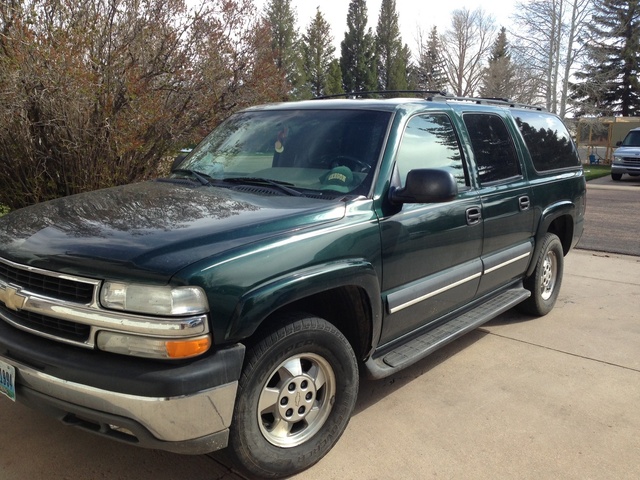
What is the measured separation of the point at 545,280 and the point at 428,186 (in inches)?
114

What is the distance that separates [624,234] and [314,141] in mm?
8249

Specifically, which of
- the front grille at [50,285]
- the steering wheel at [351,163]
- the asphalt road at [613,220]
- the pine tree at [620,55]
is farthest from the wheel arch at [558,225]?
the pine tree at [620,55]

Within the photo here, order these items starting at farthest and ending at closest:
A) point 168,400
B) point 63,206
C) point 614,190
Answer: point 614,190
point 63,206
point 168,400

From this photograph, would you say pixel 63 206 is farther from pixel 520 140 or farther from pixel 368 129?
pixel 520 140

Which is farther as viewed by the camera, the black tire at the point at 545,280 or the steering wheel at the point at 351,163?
the black tire at the point at 545,280

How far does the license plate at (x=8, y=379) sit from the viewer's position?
2557 mm

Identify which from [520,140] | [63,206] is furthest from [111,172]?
[520,140]

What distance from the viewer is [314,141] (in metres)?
3.63

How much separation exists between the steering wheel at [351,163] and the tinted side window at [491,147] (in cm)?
117

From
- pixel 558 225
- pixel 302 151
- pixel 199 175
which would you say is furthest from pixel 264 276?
pixel 558 225

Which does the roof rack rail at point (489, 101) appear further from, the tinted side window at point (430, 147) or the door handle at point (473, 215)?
the door handle at point (473, 215)

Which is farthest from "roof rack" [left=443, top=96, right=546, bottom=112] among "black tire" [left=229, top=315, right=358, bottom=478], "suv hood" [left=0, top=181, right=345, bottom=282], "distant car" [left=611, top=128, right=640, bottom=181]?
"distant car" [left=611, top=128, right=640, bottom=181]

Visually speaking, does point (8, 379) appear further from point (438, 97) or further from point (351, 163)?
point (438, 97)

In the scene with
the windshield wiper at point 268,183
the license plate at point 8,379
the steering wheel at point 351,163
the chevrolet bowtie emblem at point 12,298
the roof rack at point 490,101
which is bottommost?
the license plate at point 8,379
